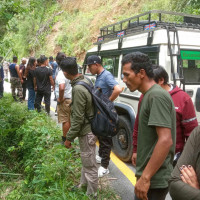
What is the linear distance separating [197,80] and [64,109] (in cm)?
245

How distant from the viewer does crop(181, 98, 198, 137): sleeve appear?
2.54 m

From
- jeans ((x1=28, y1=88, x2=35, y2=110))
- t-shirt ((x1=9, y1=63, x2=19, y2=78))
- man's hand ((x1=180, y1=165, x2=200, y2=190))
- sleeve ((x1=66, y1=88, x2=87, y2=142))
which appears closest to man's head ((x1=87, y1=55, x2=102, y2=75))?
sleeve ((x1=66, y1=88, x2=87, y2=142))

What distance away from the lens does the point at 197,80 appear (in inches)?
148

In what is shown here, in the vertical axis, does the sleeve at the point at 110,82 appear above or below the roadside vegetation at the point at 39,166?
above

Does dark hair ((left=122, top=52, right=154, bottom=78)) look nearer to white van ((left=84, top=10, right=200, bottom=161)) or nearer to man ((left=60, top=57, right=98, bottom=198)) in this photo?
man ((left=60, top=57, right=98, bottom=198))

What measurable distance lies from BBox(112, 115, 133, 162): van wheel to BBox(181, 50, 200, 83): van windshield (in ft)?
4.08

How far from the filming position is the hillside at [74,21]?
14545mm

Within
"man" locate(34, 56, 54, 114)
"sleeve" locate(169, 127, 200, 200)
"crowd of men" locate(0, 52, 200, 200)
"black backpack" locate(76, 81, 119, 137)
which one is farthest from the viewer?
"man" locate(34, 56, 54, 114)

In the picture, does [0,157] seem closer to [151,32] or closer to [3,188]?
[3,188]

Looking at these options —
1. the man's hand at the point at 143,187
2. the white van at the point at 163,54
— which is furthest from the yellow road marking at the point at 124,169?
the man's hand at the point at 143,187

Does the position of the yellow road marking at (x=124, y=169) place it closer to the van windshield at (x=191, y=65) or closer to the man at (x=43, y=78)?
the van windshield at (x=191, y=65)

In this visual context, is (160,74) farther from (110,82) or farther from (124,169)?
(124,169)

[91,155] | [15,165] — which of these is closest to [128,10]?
[15,165]

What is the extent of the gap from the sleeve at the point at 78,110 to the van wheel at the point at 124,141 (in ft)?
5.05
